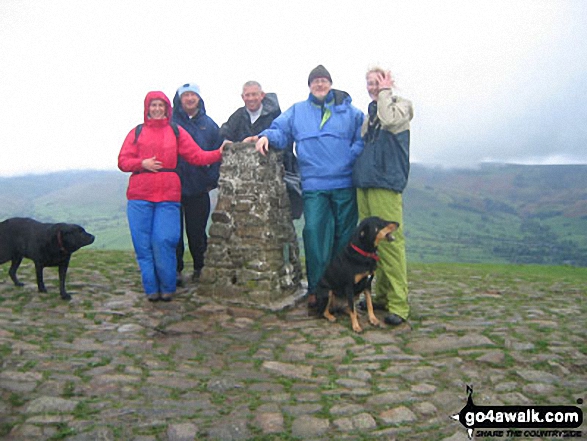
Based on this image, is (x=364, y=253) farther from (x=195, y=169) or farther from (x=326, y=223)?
(x=195, y=169)

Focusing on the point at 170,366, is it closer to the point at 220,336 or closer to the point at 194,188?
the point at 220,336

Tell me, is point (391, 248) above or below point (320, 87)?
below

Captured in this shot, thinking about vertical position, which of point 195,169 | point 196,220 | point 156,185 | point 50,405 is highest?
point 195,169

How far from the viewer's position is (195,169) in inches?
329

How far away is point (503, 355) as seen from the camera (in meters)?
5.24

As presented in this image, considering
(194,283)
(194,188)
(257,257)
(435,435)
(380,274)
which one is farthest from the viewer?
(194,283)

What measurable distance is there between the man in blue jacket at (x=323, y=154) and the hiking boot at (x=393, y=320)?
1.27 meters

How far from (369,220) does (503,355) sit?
7.41 feet

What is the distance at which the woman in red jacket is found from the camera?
7.34m

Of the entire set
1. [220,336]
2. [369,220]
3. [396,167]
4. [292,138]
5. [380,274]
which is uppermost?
[292,138]

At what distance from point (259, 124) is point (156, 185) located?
81.8 inches

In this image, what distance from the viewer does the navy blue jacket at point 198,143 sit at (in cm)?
823

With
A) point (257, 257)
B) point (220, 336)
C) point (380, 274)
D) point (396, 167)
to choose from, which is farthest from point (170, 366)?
point (396, 167)

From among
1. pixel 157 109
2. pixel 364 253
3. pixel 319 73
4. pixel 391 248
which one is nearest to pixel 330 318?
pixel 364 253
